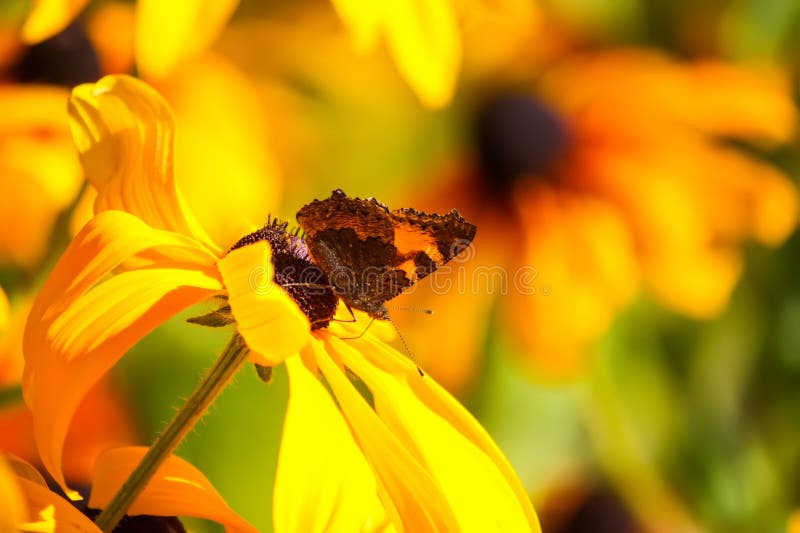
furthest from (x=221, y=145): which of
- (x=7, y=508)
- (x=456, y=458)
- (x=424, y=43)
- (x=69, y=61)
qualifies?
(x=7, y=508)

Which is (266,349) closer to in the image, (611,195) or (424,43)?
(424,43)

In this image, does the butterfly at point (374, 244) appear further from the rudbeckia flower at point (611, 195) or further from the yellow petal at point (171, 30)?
the rudbeckia flower at point (611, 195)

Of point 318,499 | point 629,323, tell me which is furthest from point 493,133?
point 318,499

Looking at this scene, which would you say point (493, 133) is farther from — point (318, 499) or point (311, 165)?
point (318, 499)

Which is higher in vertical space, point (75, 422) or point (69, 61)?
point (69, 61)

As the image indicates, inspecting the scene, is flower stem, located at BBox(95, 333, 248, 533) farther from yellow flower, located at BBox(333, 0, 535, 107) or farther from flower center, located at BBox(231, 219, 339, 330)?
yellow flower, located at BBox(333, 0, 535, 107)
